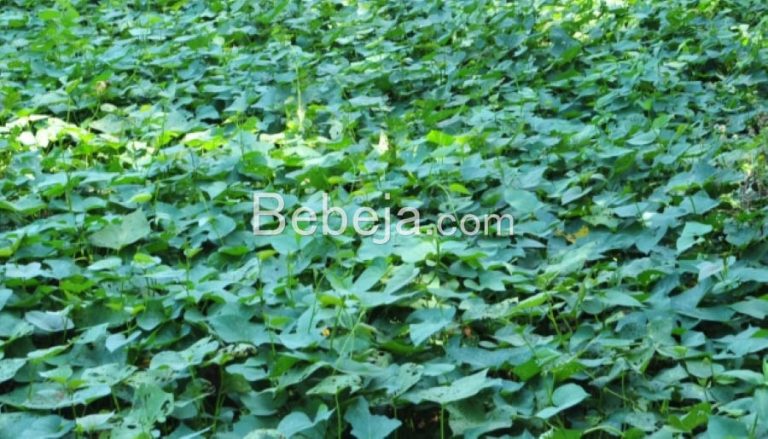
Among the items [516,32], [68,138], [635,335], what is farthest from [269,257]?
[516,32]

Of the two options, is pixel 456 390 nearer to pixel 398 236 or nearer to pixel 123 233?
pixel 398 236

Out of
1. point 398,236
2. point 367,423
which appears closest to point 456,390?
point 367,423

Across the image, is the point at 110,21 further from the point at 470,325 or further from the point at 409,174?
the point at 470,325

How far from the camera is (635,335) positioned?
207 cm

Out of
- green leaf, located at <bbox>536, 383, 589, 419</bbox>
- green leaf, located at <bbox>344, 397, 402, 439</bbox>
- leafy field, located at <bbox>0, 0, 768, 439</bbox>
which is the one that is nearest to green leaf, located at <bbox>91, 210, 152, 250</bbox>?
leafy field, located at <bbox>0, 0, 768, 439</bbox>

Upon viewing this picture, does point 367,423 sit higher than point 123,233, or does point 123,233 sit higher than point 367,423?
point 367,423

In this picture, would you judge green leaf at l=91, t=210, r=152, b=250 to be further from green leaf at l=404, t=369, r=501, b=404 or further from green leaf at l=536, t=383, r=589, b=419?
green leaf at l=536, t=383, r=589, b=419

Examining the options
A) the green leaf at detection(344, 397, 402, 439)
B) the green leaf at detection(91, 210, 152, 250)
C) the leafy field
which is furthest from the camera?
the green leaf at detection(91, 210, 152, 250)

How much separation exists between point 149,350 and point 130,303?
0.15 meters

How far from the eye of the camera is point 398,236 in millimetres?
2473

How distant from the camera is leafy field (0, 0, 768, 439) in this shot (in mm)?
1932

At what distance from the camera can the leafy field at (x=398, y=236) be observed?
1.93 meters

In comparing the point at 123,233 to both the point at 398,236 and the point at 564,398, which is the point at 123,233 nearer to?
the point at 398,236

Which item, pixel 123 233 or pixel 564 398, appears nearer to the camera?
pixel 564 398
